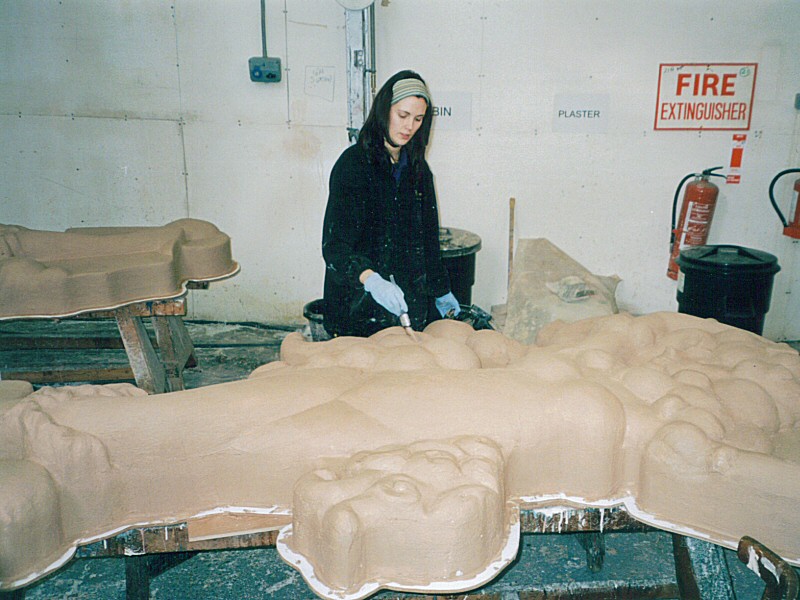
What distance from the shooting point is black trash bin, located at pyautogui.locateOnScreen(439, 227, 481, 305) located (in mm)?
3797

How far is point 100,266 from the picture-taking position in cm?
289

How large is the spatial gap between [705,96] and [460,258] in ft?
5.88

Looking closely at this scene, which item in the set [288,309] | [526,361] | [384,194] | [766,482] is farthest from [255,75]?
[766,482]

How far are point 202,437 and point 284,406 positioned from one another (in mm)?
215

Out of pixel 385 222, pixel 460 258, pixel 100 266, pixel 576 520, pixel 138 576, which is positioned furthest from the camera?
pixel 460 258

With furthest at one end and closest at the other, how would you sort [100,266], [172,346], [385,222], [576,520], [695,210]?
[695,210], [172,346], [100,266], [385,222], [576,520]

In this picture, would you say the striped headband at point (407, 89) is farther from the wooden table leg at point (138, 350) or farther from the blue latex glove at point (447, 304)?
the wooden table leg at point (138, 350)

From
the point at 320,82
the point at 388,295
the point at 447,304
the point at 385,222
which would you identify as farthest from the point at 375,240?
the point at 320,82

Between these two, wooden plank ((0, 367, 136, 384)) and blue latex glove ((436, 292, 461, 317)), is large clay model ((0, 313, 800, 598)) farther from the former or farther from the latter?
wooden plank ((0, 367, 136, 384))

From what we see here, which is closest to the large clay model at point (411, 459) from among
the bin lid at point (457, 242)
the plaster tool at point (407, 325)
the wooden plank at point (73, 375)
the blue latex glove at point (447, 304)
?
the plaster tool at point (407, 325)

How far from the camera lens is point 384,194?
2.60m

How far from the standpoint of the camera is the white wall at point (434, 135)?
404cm

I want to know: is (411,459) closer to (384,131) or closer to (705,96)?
(384,131)

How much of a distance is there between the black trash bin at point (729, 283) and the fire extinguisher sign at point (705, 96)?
2.82 feet
